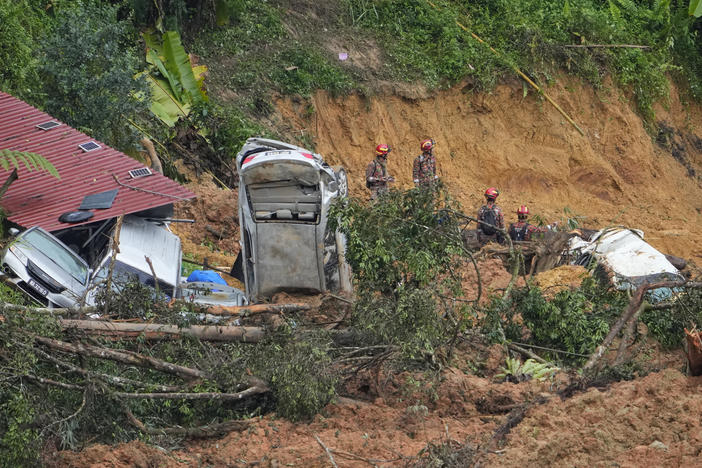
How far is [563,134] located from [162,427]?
1647 cm

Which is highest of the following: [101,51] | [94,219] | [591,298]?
[101,51]

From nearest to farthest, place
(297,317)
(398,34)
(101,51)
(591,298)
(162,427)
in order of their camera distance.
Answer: (162,427) < (297,317) < (591,298) < (101,51) < (398,34)

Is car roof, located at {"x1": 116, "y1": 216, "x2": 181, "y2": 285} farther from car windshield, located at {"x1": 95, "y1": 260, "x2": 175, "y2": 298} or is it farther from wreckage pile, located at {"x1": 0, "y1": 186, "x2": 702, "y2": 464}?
wreckage pile, located at {"x1": 0, "y1": 186, "x2": 702, "y2": 464}

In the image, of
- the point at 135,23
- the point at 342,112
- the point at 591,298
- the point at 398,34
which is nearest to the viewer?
the point at 591,298

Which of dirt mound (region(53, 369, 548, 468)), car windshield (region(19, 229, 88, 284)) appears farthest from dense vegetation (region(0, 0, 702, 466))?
car windshield (region(19, 229, 88, 284))

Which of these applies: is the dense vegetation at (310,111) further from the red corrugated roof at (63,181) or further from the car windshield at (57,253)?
the red corrugated roof at (63,181)

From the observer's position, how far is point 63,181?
1224 centimetres

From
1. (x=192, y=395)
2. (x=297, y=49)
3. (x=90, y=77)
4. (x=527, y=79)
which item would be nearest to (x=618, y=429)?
(x=192, y=395)

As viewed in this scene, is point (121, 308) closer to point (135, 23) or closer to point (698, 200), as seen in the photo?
point (135, 23)

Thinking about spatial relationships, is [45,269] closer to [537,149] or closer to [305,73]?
[305,73]

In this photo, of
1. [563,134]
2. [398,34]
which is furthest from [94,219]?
[563,134]

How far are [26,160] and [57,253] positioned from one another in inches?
75.9

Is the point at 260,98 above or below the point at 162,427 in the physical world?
above

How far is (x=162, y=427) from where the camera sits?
336 inches
